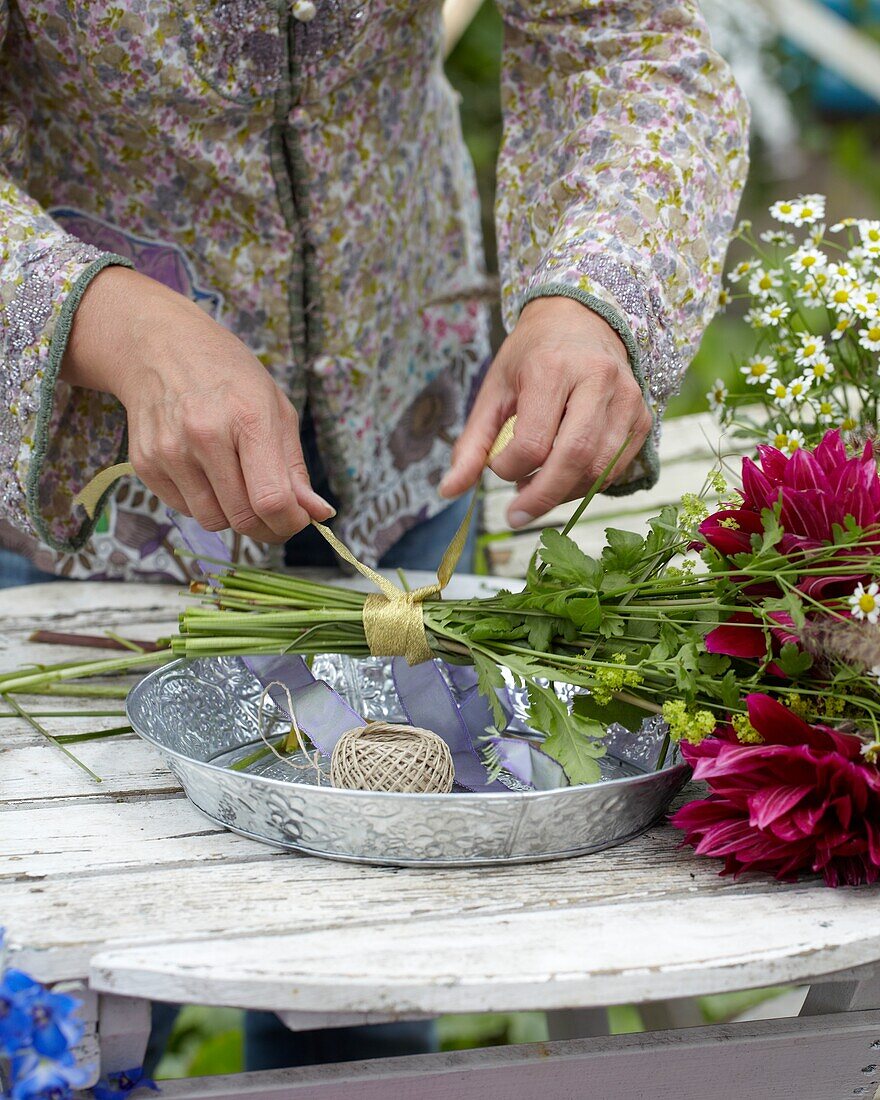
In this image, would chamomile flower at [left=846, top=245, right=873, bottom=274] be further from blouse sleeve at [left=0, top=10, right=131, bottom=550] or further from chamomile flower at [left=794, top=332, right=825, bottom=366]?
blouse sleeve at [left=0, top=10, right=131, bottom=550]

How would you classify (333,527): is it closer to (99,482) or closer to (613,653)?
(99,482)

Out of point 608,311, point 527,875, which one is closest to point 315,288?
point 608,311

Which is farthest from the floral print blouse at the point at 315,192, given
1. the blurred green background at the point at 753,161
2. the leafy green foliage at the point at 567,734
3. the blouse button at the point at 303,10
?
the blurred green background at the point at 753,161

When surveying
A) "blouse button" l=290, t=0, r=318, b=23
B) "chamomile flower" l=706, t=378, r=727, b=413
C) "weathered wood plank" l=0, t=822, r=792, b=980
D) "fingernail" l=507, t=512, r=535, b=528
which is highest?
"blouse button" l=290, t=0, r=318, b=23

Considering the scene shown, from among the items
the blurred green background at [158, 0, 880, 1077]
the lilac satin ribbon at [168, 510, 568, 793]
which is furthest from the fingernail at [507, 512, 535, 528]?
the blurred green background at [158, 0, 880, 1077]

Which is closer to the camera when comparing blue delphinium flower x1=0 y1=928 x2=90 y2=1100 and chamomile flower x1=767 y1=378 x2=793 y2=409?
blue delphinium flower x1=0 y1=928 x2=90 y2=1100

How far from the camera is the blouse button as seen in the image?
3.13ft

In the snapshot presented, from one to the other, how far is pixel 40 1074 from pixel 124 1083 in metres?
0.10

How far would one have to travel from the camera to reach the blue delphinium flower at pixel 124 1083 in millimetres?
621

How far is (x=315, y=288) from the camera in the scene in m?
Result: 1.15

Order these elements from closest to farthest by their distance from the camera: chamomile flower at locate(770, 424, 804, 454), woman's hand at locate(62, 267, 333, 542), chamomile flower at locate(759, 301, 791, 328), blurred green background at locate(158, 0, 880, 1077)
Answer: woman's hand at locate(62, 267, 333, 542) < chamomile flower at locate(770, 424, 804, 454) < chamomile flower at locate(759, 301, 791, 328) < blurred green background at locate(158, 0, 880, 1077)

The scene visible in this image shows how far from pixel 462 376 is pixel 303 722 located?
0.73 meters

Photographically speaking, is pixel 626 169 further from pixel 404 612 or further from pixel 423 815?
pixel 423 815

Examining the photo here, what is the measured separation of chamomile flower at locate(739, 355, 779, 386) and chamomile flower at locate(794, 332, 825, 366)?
0.08ft
